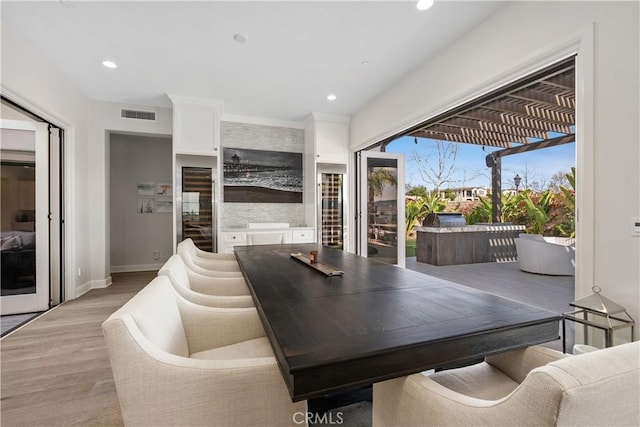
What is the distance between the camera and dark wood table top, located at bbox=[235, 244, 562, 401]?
790mm

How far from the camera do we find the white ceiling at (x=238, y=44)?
2.38 metres

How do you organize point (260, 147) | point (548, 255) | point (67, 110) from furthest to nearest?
1. point (260, 147)
2. point (548, 255)
3. point (67, 110)

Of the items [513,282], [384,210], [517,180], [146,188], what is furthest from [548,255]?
[146,188]

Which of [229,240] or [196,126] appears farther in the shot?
[229,240]

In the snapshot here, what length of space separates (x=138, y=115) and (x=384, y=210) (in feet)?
14.4

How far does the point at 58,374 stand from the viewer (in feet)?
6.72

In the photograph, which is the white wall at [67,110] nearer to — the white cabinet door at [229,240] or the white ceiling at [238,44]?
the white ceiling at [238,44]

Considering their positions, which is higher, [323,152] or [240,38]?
[240,38]

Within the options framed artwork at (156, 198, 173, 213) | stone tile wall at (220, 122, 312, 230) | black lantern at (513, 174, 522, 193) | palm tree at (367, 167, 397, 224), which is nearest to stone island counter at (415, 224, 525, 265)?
black lantern at (513, 174, 522, 193)

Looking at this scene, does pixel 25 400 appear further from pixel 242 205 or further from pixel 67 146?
pixel 242 205

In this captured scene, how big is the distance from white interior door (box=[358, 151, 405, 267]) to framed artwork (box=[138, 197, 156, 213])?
4.15 m

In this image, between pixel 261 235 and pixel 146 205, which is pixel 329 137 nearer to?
pixel 261 235

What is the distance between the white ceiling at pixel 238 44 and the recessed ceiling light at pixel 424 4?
0.08 m

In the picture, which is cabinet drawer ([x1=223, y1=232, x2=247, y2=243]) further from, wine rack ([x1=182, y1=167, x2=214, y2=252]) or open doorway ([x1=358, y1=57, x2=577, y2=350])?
open doorway ([x1=358, y1=57, x2=577, y2=350])
